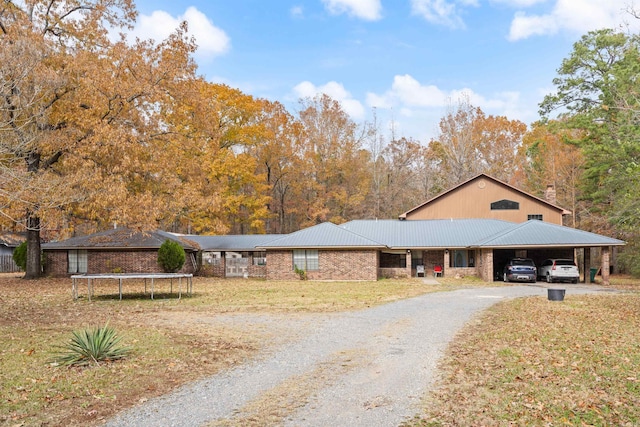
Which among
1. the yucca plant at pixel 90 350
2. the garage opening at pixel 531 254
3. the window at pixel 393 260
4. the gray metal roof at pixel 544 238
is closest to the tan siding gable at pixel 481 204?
the garage opening at pixel 531 254

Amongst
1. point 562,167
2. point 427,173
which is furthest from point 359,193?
point 562,167

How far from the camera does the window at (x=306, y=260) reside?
30.2 m

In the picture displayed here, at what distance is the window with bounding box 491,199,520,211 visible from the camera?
124 feet

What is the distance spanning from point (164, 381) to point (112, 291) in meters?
15.7

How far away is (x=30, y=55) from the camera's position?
1625cm

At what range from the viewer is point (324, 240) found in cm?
3025

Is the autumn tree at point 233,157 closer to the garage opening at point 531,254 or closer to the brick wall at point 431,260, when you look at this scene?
the brick wall at point 431,260

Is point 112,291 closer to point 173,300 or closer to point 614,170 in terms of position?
point 173,300

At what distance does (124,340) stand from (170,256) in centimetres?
1963

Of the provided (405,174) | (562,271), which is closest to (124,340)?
(562,271)

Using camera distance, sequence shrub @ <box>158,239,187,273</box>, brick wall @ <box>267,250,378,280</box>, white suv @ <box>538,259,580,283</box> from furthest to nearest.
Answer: brick wall @ <box>267,250,378,280</box> < shrub @ <box>158,239,187,273</box> < white suv @ <box>538,259,580,283</box>

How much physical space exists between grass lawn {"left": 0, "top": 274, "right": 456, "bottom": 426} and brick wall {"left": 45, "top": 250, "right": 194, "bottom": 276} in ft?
27.7

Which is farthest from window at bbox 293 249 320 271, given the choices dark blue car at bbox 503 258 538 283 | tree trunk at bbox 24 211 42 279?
tree trunk at bbox 24 211 42 279

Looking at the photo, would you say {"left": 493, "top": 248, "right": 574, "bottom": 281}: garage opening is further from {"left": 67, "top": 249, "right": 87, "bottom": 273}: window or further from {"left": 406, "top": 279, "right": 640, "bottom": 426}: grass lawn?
{"left": 67, "top": 249, "right": 87, "bottom": 273}: window
